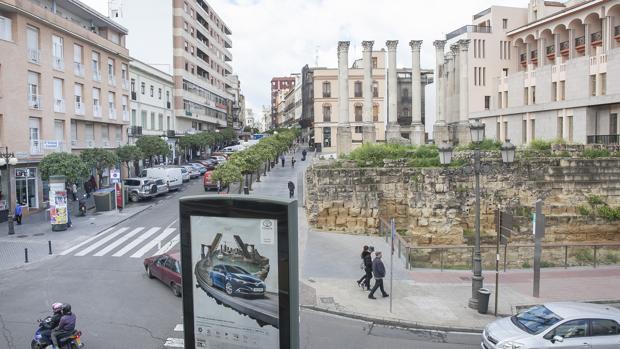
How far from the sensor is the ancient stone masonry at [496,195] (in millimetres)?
24422

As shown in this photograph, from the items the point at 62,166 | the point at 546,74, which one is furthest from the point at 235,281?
the point at 546,74

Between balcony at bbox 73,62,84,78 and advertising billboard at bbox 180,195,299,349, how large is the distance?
33.3 m

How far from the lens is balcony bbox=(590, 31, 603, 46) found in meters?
42.3

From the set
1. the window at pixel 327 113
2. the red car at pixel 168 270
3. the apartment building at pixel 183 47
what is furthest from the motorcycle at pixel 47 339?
the window at pixel 327 113

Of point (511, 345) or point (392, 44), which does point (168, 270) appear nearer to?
point (511, 345)

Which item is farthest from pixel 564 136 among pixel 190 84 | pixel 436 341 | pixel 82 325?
pixel 190 84

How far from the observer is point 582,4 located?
4312 cm

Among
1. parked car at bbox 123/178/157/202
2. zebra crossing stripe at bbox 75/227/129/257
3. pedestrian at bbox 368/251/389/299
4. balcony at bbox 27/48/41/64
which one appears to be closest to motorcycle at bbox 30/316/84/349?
pedestrian at bbox 368/251/389/299

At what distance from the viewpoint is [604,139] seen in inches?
1379

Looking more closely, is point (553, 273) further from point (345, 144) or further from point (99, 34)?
point (99, 34)

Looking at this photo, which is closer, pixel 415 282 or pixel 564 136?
pixel 415 282

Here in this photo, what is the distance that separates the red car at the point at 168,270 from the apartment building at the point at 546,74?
103ft

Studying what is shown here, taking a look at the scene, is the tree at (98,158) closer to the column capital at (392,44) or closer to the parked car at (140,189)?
the parked car at (140,189)

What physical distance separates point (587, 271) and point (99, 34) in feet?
129
